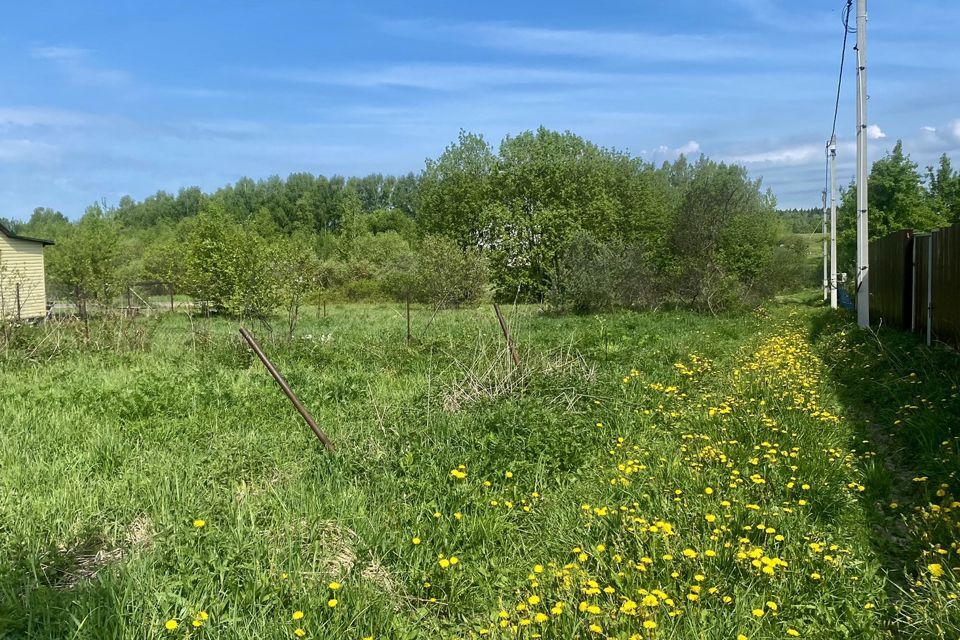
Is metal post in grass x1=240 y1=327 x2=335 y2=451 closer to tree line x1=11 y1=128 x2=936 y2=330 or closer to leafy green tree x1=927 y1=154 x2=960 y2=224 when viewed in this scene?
tree line x1=11 y1=128 x2=936 y2=330

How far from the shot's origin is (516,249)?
37.7m

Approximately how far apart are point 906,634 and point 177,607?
355 centimetres

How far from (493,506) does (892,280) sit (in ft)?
40.1

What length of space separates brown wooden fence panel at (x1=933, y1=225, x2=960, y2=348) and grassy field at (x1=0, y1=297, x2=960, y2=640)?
1243 millimetres

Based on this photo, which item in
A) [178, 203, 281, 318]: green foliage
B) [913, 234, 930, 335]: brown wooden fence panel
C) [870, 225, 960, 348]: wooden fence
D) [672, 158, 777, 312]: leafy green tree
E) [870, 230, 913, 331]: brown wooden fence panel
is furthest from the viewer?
[672, 158, 777, 312]: leafy green tree

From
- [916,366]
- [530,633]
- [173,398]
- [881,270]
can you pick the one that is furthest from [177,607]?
[881,270]

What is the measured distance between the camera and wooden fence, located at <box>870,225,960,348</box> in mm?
9751

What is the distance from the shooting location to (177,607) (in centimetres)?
342

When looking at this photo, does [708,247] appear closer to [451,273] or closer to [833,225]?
[833,225]

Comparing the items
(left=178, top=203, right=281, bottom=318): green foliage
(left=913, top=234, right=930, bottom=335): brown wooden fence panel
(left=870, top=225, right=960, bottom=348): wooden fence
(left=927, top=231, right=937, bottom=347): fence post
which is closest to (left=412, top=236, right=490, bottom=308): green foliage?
(left=178, top=203, right=281, bottom=318): green foliage

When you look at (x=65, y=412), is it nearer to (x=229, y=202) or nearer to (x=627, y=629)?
(x=627, y=629)

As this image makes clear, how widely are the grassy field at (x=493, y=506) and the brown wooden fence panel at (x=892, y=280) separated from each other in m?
4.31

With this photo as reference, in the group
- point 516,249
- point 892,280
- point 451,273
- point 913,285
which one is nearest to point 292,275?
point 451,273

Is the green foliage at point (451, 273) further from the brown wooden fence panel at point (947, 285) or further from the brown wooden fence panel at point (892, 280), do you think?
the brown wooden fence panel at point (947, 285)
